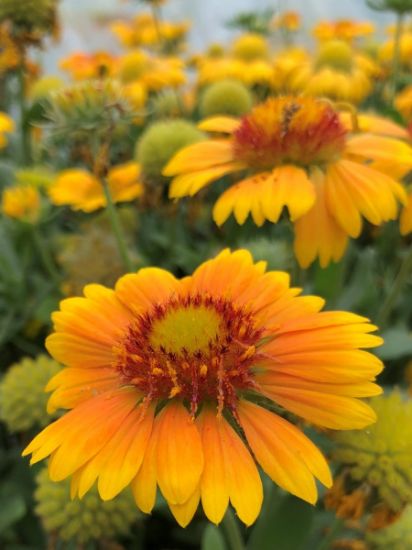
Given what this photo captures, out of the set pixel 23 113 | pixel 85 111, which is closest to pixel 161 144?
pixel 85 111

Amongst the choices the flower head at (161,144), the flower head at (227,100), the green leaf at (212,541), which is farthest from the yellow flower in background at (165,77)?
the green leaf at (212,541)

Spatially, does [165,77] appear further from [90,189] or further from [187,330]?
[187,330]

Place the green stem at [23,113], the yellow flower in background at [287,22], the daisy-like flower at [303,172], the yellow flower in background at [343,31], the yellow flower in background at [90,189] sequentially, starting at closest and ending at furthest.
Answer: the daisy-like flower at [303,172] → the yellow flower in background at [90,189] → the green stem at [23,113] → the yellow flower in background at [343,31] → the yellow flower in background at [287,22]

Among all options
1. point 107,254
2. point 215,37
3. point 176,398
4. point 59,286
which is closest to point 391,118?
point 107,254

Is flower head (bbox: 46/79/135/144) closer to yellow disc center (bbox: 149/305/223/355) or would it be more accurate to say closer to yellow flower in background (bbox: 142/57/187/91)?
yellow disc center (bbox: 149/305/223/355)

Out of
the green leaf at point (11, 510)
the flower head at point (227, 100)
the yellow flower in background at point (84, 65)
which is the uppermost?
the flower head at point (227, 100)

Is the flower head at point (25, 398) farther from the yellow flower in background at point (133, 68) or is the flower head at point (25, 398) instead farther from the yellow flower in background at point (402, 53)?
the yellow flower in background at point (402, 53)
